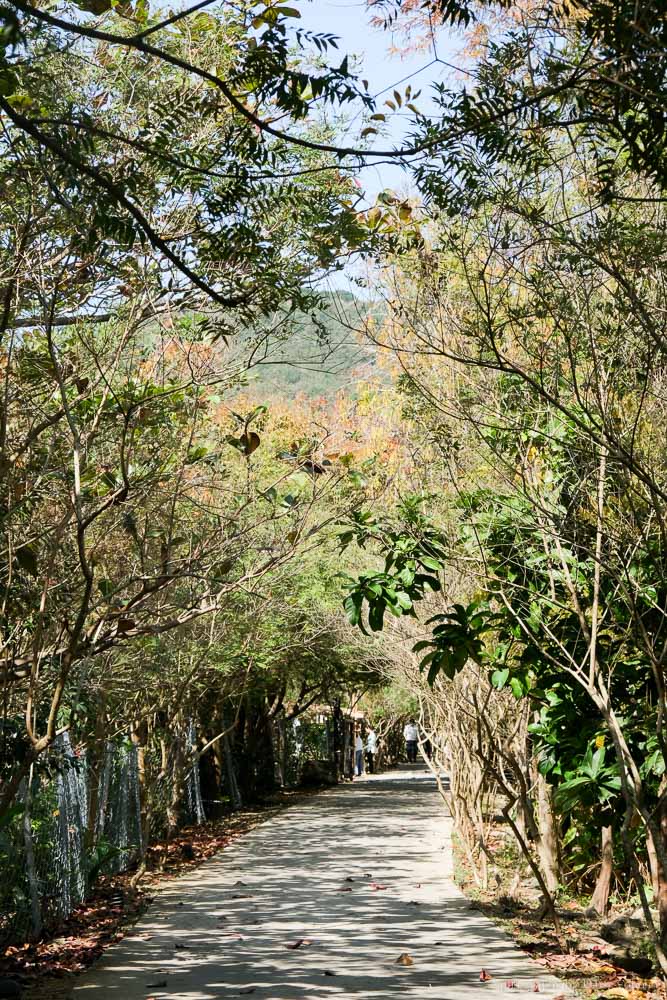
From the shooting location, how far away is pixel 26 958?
8266 millimetres

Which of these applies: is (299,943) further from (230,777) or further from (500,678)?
(230,777)

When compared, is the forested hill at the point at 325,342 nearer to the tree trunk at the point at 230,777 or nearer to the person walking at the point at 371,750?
the tree trunk at the point at 230,777

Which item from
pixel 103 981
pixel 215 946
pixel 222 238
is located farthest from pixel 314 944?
pixel 222 238

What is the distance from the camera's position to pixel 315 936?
9359 millimetres

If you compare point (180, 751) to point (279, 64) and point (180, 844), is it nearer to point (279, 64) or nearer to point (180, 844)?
point (180, 844)

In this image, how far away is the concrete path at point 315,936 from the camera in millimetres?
7379

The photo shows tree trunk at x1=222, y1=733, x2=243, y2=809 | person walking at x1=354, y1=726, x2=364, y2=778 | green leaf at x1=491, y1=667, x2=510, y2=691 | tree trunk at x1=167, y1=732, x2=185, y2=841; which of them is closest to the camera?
green leaf at x1=491, y1=667, x2=510, y2=691

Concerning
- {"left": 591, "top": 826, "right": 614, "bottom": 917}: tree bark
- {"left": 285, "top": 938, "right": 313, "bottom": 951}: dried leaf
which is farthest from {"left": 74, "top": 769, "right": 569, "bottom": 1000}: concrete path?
{"left": 591, "top": 826, "right": 614, "bottom": 917}: tree bark

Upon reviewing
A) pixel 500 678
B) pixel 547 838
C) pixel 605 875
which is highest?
pixel 500 678

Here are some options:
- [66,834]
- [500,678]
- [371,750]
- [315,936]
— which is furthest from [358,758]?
[500,678]

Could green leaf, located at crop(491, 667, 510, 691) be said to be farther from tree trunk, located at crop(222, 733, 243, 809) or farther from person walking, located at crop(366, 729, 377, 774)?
person walking, located at crop(366, 729, 377, 774)

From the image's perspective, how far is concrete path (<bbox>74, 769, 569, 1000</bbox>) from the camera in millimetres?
7379

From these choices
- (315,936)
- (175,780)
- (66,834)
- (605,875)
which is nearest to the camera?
(315,936)

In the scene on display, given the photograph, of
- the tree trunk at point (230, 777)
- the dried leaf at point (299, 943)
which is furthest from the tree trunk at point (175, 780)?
the tree trunk at point (230, 777)
